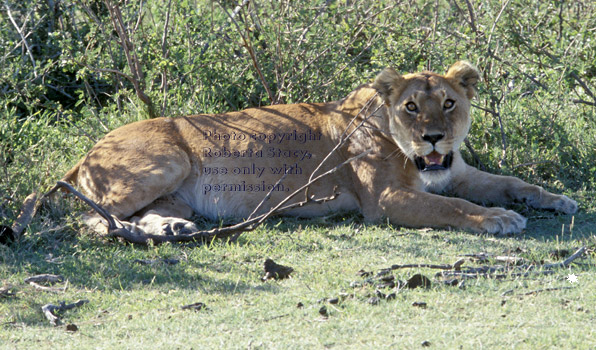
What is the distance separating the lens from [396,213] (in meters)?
5.53

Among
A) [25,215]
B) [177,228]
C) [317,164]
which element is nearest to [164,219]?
[177,228]

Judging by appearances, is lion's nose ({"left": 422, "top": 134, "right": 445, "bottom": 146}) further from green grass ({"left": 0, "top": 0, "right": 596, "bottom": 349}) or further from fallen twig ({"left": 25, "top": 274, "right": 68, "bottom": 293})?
fallen twig ({"left": 25, "top": 274, "right": 68, "bottom": 293})

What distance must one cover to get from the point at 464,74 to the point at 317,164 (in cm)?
131

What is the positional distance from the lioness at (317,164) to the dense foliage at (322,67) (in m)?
0.67

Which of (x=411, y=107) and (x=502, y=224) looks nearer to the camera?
(x=502, y=224)

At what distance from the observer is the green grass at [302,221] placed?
3445 mm

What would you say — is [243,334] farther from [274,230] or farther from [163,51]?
[163,51]

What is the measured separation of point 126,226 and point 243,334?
2.21 meters

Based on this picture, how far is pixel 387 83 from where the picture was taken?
226 inches

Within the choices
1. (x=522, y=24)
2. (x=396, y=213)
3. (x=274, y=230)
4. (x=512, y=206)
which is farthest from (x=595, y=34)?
(x=274, y=230)

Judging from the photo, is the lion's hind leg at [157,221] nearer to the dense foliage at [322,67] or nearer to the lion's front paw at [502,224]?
the dense foliage at [322,67]

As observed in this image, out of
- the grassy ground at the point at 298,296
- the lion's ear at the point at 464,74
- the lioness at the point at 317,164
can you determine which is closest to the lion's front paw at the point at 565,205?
the lioness at the point at 317,164

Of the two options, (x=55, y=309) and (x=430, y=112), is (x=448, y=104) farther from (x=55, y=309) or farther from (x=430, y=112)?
(x=55, y=309)

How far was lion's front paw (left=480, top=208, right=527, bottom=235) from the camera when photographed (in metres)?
5.11
